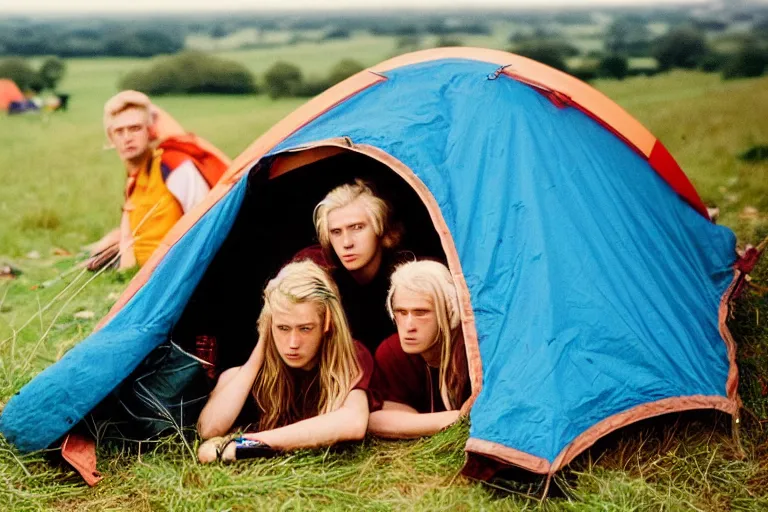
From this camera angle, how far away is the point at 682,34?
17.9 metres

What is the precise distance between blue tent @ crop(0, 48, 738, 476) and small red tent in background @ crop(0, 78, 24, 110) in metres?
9.25

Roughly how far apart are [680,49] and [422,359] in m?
14.9

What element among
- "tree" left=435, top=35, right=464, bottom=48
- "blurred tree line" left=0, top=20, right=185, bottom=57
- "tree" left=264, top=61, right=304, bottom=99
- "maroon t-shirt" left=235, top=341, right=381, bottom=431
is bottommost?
"maroon t-shirt" left=235, top=341, right=381, bottom=431

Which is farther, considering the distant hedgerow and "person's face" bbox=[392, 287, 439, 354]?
the distant hedgerow

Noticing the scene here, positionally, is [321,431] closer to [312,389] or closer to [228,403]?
[312,389]

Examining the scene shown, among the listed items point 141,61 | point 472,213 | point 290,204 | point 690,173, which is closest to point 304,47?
point 141,61

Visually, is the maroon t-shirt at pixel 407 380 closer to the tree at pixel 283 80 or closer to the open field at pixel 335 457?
the open field at pixel 335 457

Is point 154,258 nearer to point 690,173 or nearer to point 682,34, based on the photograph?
point 690,173

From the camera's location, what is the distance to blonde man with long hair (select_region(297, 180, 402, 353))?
436cm

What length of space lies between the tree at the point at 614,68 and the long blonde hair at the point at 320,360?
1301cm

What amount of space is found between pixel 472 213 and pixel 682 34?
15479mm

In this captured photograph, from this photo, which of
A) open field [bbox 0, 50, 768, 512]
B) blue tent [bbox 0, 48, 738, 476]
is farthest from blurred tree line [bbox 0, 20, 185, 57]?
blue tent [bbox 0, 48, 738, 476]

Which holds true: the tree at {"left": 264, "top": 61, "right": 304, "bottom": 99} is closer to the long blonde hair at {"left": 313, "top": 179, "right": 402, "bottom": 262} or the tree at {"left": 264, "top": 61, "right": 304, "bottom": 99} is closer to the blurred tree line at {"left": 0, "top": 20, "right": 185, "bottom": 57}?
the blurred tree line at {"left": 0, "top": 20, "right": 185, "bottom": 57}

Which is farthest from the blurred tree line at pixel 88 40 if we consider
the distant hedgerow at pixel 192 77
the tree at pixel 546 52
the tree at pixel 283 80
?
the tree at pixel 546 52
